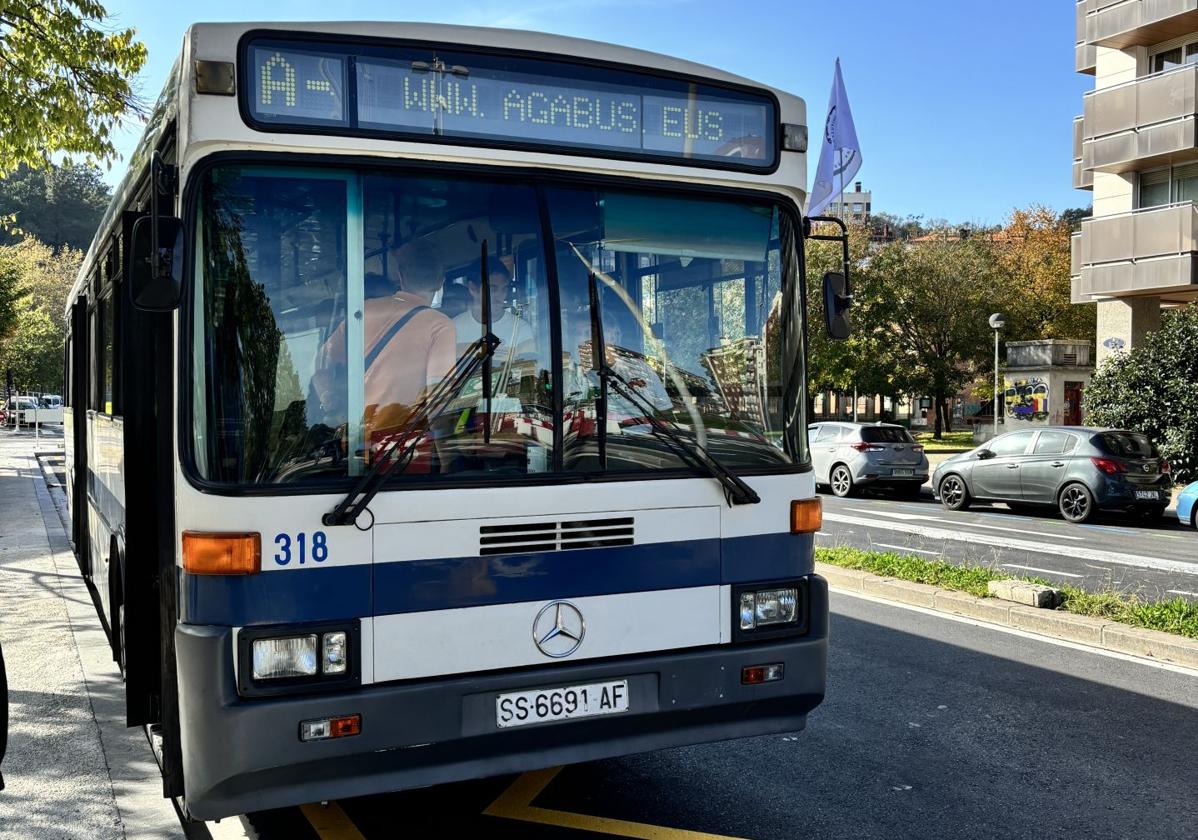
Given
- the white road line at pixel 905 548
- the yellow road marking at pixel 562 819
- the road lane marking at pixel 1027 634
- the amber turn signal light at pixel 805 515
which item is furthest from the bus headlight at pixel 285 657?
the white road line at pixel 905 548

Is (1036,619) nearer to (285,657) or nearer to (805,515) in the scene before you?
(805,515)

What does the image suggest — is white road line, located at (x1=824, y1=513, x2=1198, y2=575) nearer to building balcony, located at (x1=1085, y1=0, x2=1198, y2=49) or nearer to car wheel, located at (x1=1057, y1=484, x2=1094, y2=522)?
car wheel, located at (x1=1057, y1=484, x2=1094, y2=522)

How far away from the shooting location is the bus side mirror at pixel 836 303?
507 centimetres

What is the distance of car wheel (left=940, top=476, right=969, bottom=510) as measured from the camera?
1922cm

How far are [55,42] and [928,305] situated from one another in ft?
126

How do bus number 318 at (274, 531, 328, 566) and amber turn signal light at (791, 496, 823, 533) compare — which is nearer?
bus number 318 at (274, 531, 328, 566)

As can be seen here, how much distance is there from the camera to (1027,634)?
8.26 meters

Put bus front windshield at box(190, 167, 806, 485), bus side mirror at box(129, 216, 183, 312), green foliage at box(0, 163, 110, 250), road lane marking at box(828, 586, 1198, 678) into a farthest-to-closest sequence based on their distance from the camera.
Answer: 1. green foliage at box(0, 163, 110, 250)
2. road lane marking at box(828, 586, 1198, 678)
3. bus front windshield at box(190, 167, 806, 485)
4. bus side mirror at box(129, 216, 183, 312)

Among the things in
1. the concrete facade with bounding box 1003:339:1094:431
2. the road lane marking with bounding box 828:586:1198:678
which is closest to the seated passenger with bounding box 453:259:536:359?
the road lane marking with bounding box 828:586:1198:678

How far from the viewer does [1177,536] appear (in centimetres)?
1540

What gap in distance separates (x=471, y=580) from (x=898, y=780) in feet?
8.31

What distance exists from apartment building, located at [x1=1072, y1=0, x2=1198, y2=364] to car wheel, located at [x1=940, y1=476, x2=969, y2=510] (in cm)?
1049

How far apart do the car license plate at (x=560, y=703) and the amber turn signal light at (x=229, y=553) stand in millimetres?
1017

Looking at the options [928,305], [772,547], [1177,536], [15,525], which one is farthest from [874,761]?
[928,305]
